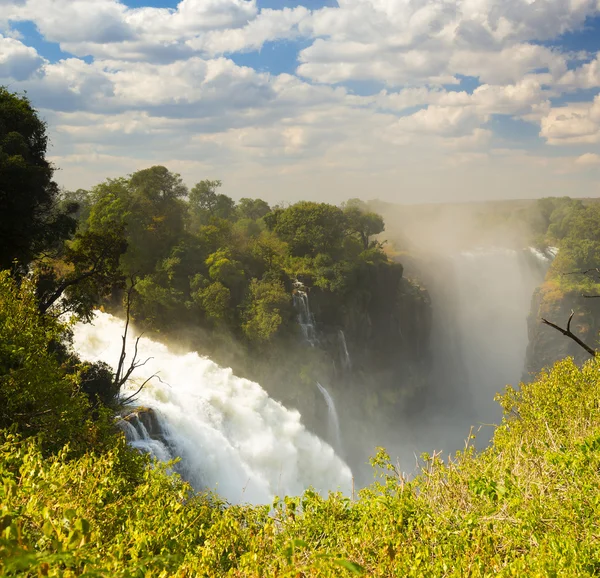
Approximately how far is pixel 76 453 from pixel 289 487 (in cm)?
2644

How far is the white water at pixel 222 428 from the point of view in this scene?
31.3 meters

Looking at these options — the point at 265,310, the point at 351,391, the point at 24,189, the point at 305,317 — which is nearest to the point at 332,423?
the point at 351,391

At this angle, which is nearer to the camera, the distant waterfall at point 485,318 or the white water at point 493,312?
the distant waterfall at point 485,318

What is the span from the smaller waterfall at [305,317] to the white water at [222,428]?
14.2 m

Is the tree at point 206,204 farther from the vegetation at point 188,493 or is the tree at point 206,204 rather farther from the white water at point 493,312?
the vegetation at point 188,493

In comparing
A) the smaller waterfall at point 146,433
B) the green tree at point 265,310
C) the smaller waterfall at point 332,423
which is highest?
the green tree at point 265,310

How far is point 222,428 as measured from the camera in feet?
116

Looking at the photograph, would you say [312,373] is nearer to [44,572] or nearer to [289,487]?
[289,487]

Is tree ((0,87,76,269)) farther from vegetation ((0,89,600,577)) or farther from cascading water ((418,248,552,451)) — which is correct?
cascading water ((418,248,552,451))

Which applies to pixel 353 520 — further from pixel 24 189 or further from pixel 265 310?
pixel 265 310

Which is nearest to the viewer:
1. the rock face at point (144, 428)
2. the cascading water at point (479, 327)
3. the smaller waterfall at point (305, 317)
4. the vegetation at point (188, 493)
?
the vegetation at point (188, 493)

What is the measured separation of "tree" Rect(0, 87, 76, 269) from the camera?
22.5 m

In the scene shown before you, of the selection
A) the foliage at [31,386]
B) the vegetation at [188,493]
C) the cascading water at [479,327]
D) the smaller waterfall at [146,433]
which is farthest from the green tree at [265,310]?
the cascading water at [479,327]

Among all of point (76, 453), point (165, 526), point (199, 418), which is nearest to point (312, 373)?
point (199, 418)
